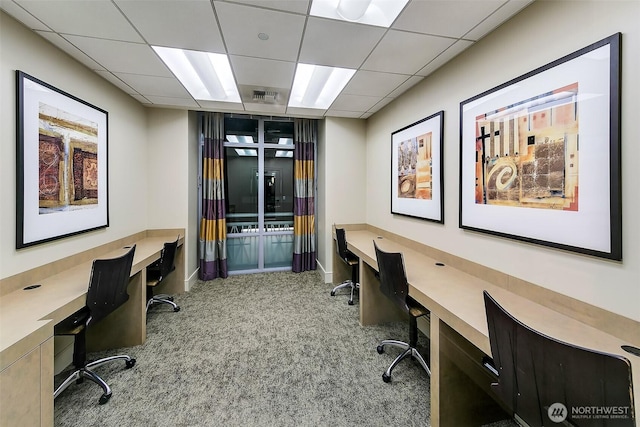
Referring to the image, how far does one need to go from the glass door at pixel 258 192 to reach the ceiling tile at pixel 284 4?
112 inches

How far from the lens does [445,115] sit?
2.21 metres

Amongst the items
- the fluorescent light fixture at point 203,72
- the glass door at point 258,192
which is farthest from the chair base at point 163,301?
the fluorescent light fixture at point 203,72

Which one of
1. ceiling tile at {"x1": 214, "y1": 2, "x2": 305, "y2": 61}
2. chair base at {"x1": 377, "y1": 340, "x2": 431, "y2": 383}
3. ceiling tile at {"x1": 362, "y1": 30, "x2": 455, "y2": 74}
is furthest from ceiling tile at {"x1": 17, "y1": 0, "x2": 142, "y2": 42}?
chair base at {"x1": 377, "y1": 340, "x2": 431, "y2": 383}

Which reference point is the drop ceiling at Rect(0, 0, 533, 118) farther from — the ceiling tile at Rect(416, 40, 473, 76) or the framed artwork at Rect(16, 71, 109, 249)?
the framed artwork at Rect(16, 71, 109, 249)

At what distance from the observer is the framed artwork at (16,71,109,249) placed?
1.67 metres

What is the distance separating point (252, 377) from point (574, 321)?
2.10m

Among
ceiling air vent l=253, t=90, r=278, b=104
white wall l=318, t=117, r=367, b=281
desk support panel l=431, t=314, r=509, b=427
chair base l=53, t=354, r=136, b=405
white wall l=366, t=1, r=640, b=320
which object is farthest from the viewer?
white wall l=318, t=117, r=367, b=281

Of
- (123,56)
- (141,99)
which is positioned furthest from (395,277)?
(141,99)

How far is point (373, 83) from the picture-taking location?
261 cm

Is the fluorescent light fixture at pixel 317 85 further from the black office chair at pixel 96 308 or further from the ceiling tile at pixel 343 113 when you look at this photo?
the black office chair at pixel 96 308

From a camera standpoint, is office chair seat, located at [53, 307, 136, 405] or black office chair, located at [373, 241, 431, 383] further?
black office chair, located at [373, 241, 431, 383]

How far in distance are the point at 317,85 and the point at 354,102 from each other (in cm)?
57

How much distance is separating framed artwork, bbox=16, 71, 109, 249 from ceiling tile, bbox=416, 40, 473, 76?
3076 mm

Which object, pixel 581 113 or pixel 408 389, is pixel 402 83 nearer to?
pixel 581 113
